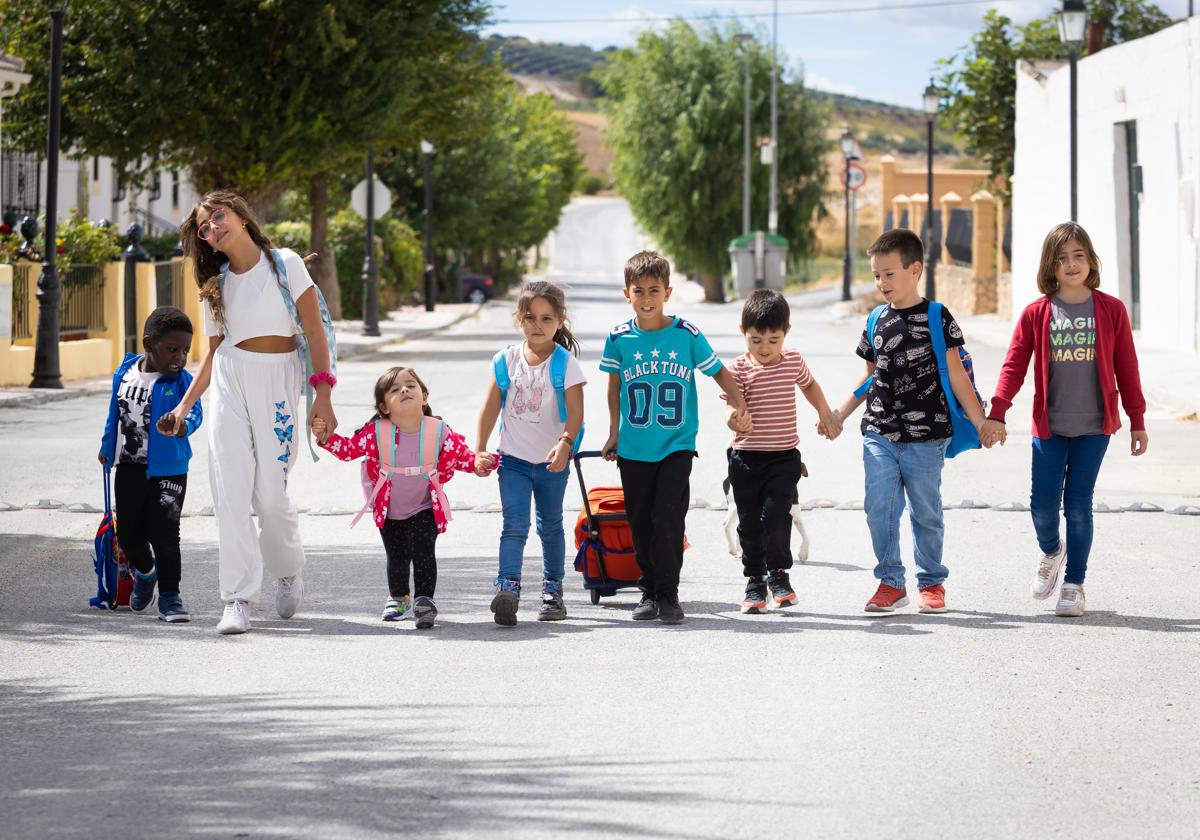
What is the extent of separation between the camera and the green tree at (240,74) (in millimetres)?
30109

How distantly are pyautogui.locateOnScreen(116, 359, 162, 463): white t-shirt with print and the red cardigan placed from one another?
11.8 feet

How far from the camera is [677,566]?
7727 millimetres

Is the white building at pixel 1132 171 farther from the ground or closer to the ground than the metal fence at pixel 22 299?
farther from the ground

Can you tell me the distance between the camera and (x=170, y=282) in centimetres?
2852

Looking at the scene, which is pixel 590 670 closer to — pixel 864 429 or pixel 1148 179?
pixel 864 429

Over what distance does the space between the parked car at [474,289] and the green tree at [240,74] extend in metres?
31.0

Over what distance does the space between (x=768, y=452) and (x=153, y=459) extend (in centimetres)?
264

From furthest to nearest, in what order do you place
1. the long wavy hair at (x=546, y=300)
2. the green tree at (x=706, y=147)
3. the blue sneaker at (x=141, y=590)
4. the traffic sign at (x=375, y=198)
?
the green tree at (x=706, y=147) → the traffic sign at (x=375, y=198) → the blue sneaker at (x=141, y=590) → the long wavy hair at (x=546, y=300)

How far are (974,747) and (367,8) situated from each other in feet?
90.2

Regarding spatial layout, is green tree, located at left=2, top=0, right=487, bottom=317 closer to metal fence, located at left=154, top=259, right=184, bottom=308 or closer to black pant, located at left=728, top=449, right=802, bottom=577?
metal fence, located at left=154, top=259, right=184, bottom=308

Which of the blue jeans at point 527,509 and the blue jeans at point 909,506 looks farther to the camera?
the blue jeans at point 909,506

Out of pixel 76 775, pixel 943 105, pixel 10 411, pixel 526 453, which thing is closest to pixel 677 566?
pixel 526 453

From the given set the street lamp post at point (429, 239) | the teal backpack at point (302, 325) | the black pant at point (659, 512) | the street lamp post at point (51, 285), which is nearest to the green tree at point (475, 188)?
the street lamp post at point (429, 239)

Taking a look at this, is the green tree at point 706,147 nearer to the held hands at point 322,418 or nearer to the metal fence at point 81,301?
the metal fence at point 81,301
